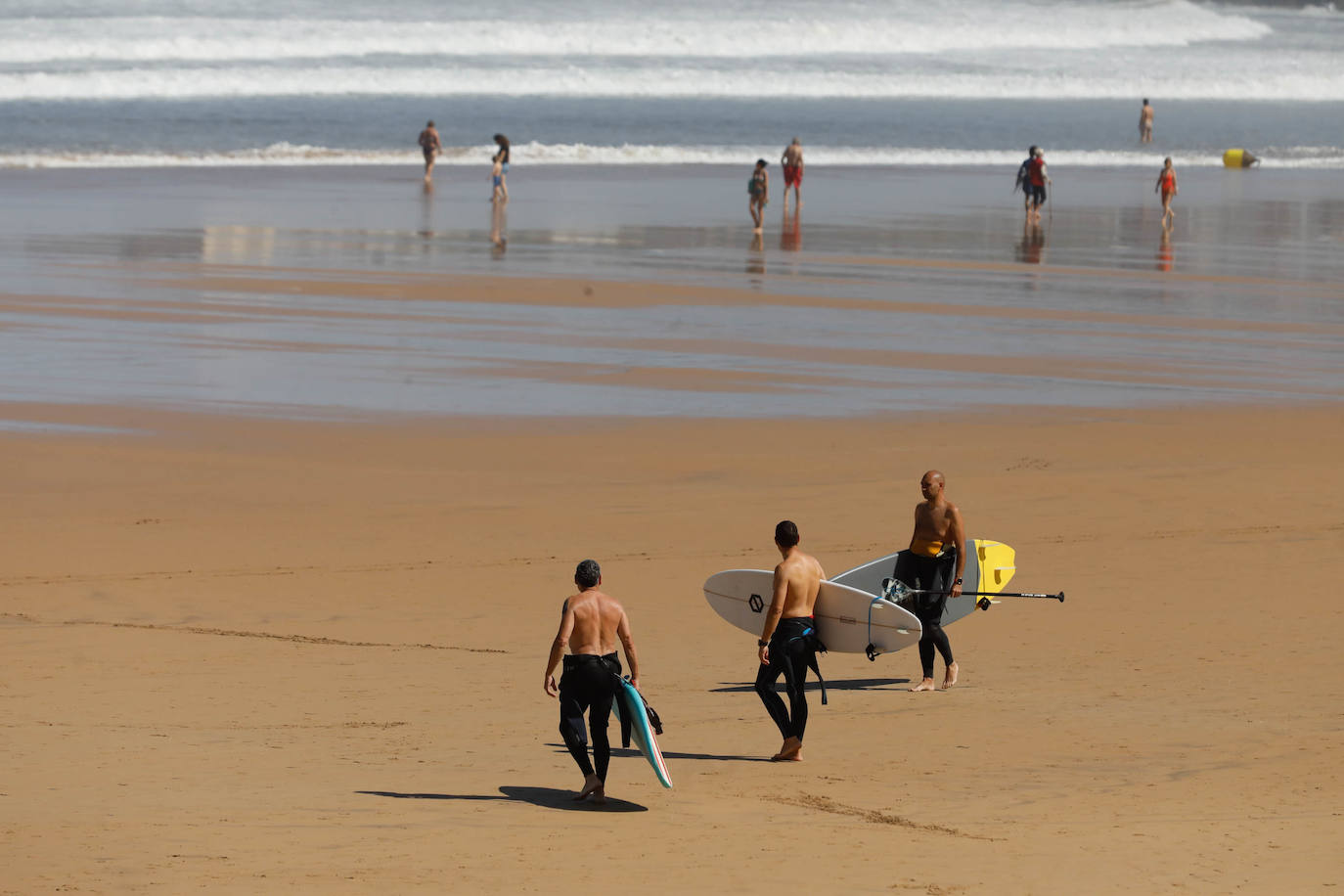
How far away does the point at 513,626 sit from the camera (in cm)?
1147

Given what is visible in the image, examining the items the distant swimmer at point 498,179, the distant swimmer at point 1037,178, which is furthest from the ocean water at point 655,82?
the distant swimmer at point 1037,178

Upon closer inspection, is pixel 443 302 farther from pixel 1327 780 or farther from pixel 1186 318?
pixel 1327 780

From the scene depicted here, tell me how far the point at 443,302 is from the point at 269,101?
46.5 metres

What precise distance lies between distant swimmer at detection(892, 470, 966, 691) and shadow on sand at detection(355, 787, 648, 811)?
8.64ft

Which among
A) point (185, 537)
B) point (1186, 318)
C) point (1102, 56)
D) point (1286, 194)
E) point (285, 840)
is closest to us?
point (285, 840)

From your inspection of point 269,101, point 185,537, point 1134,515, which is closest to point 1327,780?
point 1134,515

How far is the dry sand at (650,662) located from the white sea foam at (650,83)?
185 feet

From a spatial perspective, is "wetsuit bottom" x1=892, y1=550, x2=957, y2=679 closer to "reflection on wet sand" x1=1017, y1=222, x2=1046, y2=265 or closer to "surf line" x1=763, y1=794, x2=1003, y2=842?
"surf line" x1=763, y1=794, x2=1003, y2=842

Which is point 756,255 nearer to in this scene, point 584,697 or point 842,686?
point 842,686

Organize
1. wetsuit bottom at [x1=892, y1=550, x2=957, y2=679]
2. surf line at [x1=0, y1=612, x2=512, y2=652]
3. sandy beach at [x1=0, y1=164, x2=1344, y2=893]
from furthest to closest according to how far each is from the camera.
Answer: surf line at [x1=0, y1=612, x2=512, y2=652] < wetsuit bottom at [x1=892, y1=550, x2=957, y2=679] < sandy beach at [x1=0, y1=164, x2=1344, y2=893]

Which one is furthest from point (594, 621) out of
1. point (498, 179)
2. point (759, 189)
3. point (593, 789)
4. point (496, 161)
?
point (498, 179)

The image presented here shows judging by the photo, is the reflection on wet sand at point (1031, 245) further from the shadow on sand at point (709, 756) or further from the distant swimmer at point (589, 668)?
the distant swimmer at point (589, 668)

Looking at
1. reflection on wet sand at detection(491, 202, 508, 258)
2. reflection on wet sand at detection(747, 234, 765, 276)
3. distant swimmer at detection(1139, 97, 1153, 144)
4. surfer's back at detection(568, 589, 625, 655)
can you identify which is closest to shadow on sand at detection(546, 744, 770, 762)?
surfer's back at detection(568, 589, 625, 655)

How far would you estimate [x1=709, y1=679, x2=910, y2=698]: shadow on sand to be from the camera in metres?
10.3
